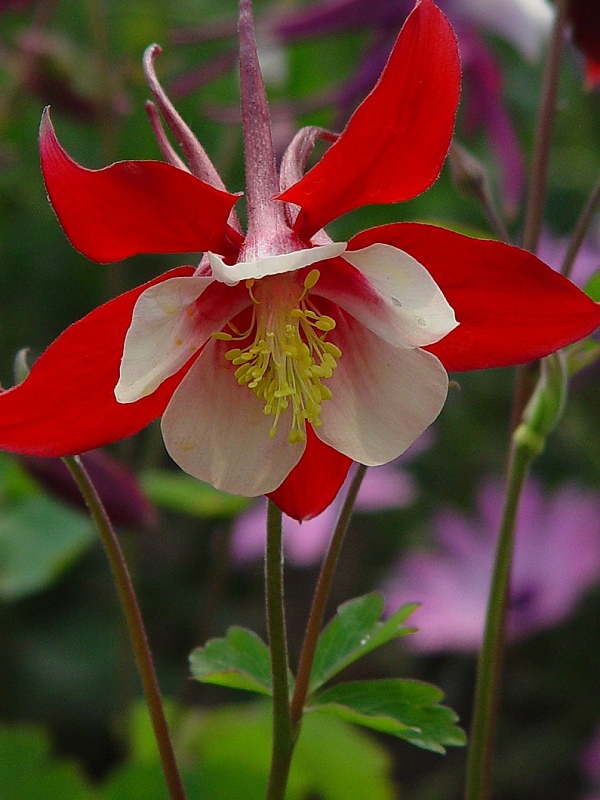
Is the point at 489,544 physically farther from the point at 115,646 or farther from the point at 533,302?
the point at 533,302

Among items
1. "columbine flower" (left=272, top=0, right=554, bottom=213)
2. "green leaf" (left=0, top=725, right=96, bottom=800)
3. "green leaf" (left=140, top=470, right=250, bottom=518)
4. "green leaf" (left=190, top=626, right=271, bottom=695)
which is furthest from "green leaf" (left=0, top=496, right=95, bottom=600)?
"green leaf" (left=190, top=626, right=271, bottom=695)

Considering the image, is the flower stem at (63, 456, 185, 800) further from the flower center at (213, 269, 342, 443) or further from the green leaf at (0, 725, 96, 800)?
the green leaf at (0, 725, 96, 800)

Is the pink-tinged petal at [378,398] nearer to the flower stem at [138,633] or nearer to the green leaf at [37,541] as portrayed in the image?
the flower stem at [138,633]

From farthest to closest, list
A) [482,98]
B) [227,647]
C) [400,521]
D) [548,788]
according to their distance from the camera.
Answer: [400,521] → [548,788] → [482,98] → [227,647]

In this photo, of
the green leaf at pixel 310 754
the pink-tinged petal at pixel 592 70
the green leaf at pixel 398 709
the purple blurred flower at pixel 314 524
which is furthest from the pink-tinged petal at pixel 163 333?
the purple blurred flower at pixel 314 524

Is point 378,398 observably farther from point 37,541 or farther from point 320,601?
point 37,541

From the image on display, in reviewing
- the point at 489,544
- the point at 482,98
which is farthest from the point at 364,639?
the point at 489,544
